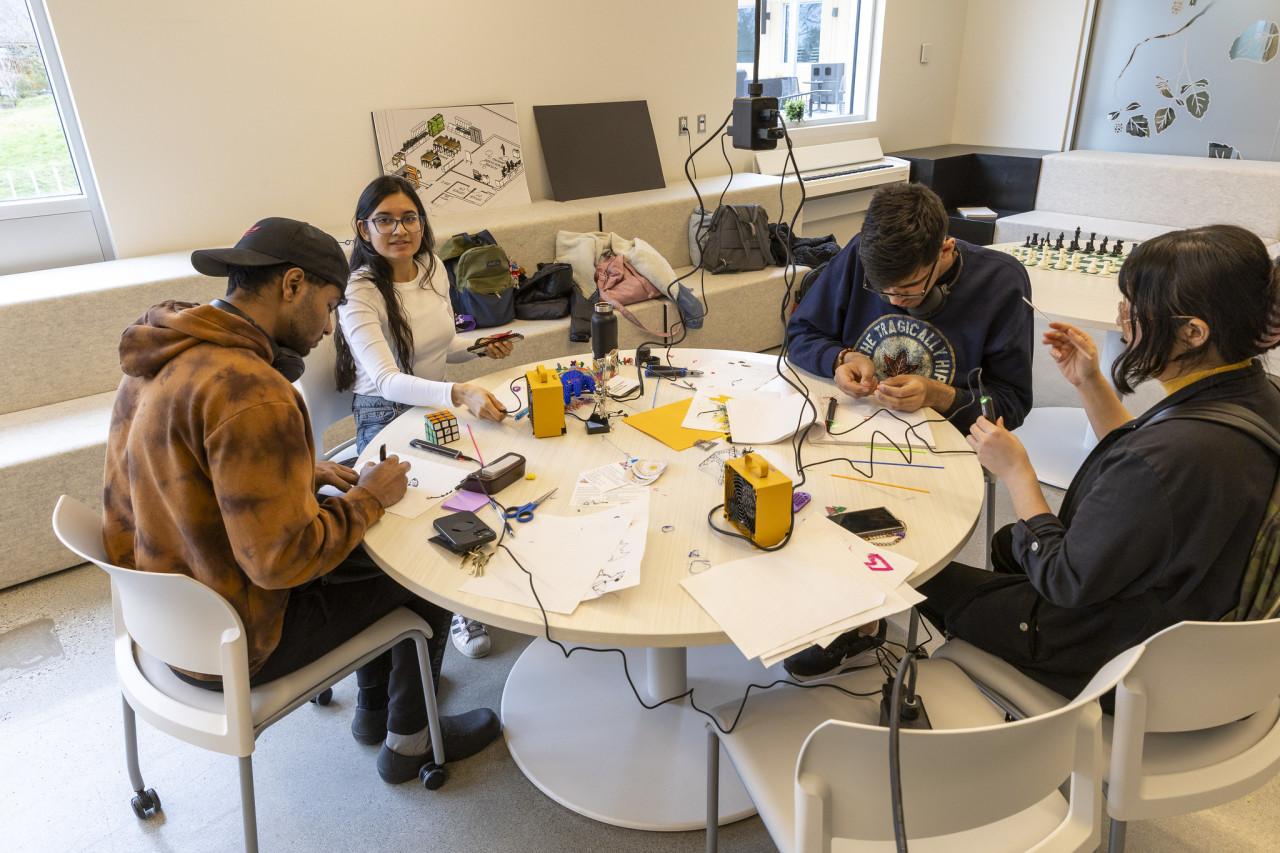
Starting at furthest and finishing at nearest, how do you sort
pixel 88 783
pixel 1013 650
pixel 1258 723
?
pixel 88 783, pixel 1013 650, pixel 1258 723

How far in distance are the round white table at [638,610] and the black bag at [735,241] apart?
2.01 m

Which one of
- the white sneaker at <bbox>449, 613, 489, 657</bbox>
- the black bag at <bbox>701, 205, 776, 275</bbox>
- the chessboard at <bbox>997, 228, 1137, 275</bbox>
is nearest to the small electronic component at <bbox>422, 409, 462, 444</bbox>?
the white sneaker at <bbox>449, 613, 489, 657</bbox>

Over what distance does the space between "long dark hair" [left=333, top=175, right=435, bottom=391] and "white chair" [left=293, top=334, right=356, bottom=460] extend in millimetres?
23

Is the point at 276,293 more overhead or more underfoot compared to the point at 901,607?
more overhead

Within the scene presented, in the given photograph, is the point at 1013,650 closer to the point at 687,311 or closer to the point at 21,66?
the point at 687,311

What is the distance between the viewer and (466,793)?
5.61 feet

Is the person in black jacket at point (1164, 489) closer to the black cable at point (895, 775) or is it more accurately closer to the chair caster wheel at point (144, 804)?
the black cable at point (895, 775)

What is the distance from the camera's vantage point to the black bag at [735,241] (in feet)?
13.5

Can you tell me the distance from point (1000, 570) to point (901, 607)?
572 millimetres

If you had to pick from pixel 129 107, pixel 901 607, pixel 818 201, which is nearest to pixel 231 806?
pixel 901 607

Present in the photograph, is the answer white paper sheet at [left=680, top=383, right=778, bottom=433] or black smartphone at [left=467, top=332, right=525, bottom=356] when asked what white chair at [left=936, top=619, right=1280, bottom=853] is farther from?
black smartphone at [left=467, top=332, right=525, bottom=356]

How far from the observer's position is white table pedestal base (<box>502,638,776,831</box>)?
5.41 feet

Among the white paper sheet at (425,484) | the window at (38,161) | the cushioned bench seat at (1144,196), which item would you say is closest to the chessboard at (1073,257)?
the cushioned bench seat at (1144,196)

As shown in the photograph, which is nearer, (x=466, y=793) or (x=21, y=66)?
(x=466, y=793)
